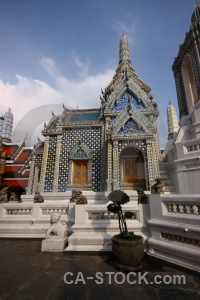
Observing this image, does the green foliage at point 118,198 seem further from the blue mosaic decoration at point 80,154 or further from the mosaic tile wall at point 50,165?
the mosaic tile wall at point 50,165

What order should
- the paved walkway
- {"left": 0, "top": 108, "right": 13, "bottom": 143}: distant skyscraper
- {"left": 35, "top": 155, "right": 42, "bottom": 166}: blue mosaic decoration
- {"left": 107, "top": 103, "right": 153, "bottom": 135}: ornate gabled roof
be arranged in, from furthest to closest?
1. {"left": 0, "top": 108, "right": 13, "bottom": 143}: distant skyscraper
2. {"left": 35, "top": 155, "right": 42, "bottom": 166}: blue mosaic decoration
3. {"left": 107, "top": 103, "right": 153, "bottom": 135}: ornate gabled roof
4. the paved walkway

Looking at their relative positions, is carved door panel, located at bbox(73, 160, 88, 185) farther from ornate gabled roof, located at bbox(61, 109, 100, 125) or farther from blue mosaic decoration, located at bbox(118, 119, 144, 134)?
blue mosaic decoration, located at bbox(118, 119, 144, 134)

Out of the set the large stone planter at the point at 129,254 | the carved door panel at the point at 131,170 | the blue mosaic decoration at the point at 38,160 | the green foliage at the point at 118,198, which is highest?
the blue mosaic decoration at the point at 38,160

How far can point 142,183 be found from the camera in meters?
11.1

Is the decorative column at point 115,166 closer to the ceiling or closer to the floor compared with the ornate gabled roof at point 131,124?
closer to the floor

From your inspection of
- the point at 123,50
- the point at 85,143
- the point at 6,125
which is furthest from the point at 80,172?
the point at 6,125

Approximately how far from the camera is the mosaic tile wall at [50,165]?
12789 mm

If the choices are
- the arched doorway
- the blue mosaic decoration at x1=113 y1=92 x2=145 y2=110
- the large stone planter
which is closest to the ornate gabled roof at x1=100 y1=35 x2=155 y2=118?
the blue mosaic decoration at x1=113 y1=92 x2=145 y2=110

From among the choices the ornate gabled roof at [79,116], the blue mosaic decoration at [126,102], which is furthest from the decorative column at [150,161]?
the ornate gabled roof at [79,116]

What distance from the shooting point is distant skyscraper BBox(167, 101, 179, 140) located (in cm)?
2560

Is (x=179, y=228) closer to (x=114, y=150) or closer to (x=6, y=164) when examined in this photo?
(x=114, y=150)

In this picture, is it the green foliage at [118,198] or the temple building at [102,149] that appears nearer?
the green foliage at [118,198]

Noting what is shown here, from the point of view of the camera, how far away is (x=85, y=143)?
1370 cm

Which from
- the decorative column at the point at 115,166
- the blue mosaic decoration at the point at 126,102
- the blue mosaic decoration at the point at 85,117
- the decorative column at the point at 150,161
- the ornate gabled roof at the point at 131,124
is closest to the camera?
the decorative column at the point at 150,161
